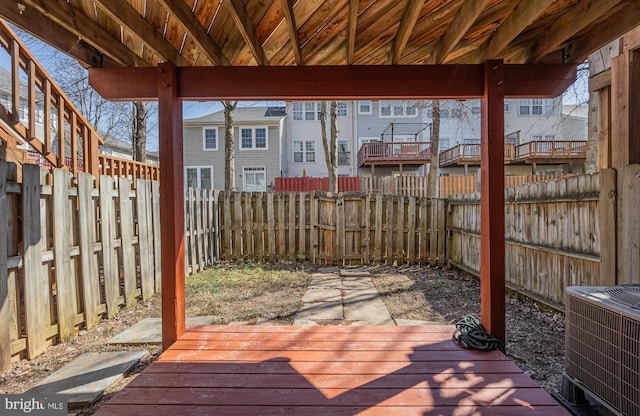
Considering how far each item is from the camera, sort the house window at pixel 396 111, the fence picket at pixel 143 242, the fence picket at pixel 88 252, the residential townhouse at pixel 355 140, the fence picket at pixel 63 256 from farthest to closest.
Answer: the house window at pixel 396 111, the residential townhouse at pixel 355 140, the fence picket at pixel 143 242, the fence picket at pixel 88 252, the fence picket at pixel 63 256

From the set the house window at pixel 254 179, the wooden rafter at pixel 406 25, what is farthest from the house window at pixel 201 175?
the wooden rafter at pixel 406 25

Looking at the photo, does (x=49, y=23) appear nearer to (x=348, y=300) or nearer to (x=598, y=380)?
(x=598, y=380)

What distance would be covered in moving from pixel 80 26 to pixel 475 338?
3311mm

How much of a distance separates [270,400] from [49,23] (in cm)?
264

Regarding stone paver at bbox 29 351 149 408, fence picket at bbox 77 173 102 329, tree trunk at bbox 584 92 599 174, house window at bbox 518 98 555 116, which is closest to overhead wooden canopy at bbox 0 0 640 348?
stone paver at bbox 29 351 149 408

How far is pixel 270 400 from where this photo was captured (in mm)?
1855

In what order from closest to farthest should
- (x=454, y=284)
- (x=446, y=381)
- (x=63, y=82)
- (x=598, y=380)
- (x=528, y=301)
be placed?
(x=598, y=380) → (x=446, y=381) → (x=528, y=301) → (x=454, y=284) → (x=63, y=82)

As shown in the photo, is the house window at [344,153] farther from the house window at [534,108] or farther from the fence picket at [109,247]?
the fence picket at [109,247]

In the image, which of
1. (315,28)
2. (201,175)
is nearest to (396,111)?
(201,175)

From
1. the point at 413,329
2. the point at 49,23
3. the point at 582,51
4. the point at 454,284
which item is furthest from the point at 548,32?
the point at 454,284

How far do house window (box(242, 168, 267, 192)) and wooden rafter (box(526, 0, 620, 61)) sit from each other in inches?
625

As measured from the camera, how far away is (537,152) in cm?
1708

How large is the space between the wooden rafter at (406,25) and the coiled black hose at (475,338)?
2101mm

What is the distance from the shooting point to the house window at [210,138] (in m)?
18.0
